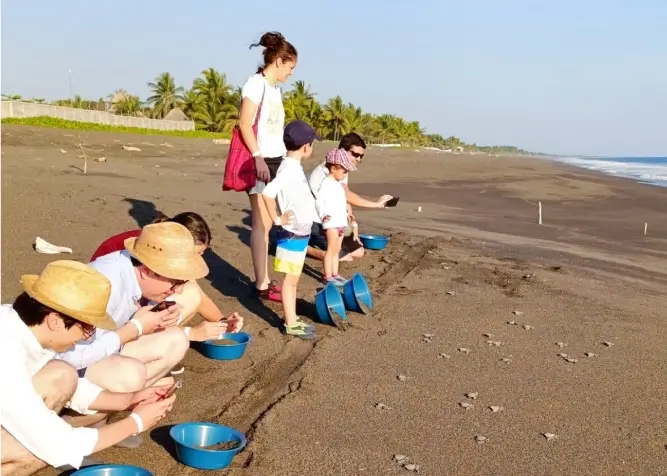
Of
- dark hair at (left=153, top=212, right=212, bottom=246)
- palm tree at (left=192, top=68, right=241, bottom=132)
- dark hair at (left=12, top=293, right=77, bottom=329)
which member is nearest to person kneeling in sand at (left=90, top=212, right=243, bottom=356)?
dark hair at (left=153, top=212, right=212, bottom=246)

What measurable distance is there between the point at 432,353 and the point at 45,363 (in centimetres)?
330

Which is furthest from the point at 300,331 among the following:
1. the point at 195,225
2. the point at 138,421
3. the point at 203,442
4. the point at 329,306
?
the point at 138,421

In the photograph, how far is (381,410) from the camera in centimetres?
415

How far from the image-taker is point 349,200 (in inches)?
302

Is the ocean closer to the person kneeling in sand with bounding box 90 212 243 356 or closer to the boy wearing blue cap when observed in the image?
the boy wearing blue cap

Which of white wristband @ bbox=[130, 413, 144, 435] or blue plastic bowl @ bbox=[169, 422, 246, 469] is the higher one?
white wristband @ bbox=[130, 413, 144, 435]

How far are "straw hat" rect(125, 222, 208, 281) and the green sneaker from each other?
1872 mm

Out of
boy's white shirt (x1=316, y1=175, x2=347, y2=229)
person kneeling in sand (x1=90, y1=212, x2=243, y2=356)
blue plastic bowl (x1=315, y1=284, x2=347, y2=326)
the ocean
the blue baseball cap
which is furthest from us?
the ocean

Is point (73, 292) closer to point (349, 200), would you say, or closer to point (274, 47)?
point (274, 47)

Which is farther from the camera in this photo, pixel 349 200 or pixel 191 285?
pixel 349 200

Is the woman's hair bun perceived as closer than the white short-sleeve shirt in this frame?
No

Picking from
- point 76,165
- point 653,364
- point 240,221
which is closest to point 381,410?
point 653,364

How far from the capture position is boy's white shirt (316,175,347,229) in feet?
23.1

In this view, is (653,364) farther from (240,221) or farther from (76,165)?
(76,165)
